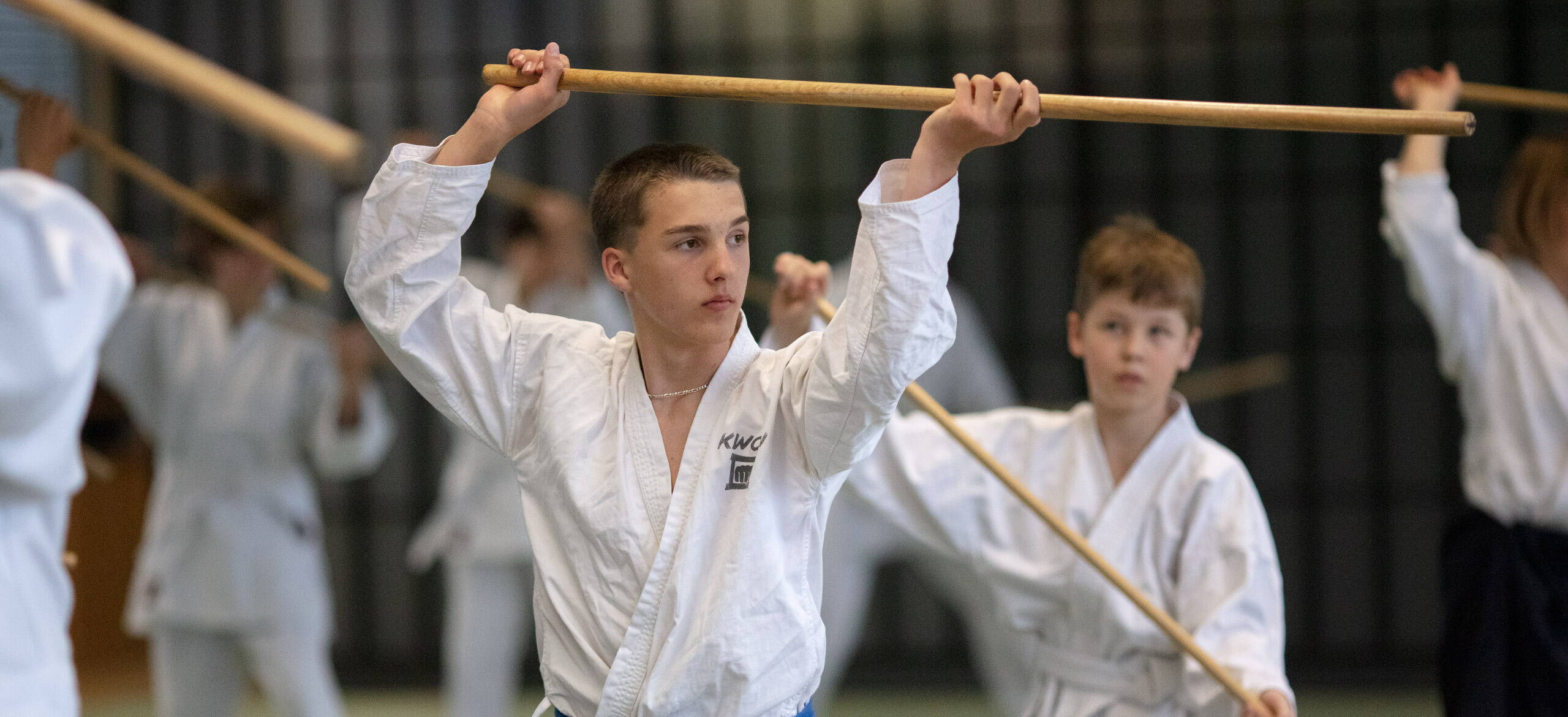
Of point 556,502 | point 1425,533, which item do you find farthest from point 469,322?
point 1425,533

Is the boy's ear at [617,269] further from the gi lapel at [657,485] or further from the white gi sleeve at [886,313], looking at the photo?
the white gi sleeve at [886,313]

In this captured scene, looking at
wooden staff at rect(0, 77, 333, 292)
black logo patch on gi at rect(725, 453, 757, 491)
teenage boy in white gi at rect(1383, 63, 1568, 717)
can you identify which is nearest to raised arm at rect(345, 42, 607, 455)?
black logo patch on gi at rect(725, 453, 757, 491)

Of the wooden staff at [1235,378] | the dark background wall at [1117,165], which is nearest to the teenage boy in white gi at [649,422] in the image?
the wooden staff at [1235,378]

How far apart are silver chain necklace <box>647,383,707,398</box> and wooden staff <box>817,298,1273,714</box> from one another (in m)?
0.33

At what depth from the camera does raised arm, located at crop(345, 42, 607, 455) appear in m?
1.62

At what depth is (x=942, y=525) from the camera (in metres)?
2.36

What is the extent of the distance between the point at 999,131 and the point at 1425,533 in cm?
343

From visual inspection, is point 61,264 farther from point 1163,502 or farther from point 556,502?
point 1163,502

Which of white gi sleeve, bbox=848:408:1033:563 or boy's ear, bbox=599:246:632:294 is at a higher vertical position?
boy's ear, bbox=599:246:632:294

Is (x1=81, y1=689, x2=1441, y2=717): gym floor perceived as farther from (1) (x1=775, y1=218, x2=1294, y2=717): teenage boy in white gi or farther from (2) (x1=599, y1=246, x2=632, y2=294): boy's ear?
(2) (x1=599, y1=246, x2=632, y2=294): boy's ear

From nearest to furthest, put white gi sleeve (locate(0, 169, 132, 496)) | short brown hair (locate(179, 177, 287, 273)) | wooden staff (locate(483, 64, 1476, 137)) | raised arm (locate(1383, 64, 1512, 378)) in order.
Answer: wooden staff (locate(483, 64, 1476, 137)) < white gi sleeve (locate(0, 169, 132, 496)) < raised arm (locate(1383, 64, 1512, 378)) < short brown hair (locate(179, 177, 287, 273))

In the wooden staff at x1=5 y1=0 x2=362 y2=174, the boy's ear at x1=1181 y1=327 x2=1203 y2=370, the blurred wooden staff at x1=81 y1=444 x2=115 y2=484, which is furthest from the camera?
the blurred wooden staff at x1=81 y1=444 x2=115 y2=484

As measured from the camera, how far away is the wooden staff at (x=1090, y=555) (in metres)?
2.03

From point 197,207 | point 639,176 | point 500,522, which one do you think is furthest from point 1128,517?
point 500,522
